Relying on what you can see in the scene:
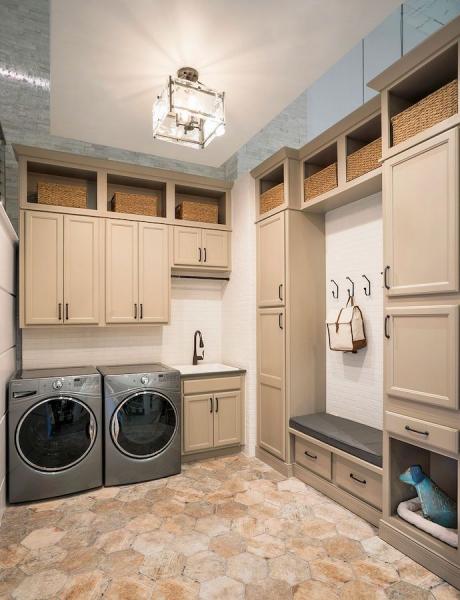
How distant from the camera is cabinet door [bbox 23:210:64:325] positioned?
10.7ft

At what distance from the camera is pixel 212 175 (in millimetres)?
4555

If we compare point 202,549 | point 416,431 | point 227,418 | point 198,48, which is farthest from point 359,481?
point 198,48

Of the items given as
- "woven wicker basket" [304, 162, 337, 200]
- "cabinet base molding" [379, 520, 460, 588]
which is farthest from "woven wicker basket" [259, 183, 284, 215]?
"cabinet base molding" [379, 520, 460, 588]

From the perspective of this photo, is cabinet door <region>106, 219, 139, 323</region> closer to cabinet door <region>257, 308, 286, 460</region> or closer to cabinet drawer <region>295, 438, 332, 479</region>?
cabinet door <region>257, 308, 286, 460</region>

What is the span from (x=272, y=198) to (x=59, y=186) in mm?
1894

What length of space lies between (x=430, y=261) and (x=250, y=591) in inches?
75.1

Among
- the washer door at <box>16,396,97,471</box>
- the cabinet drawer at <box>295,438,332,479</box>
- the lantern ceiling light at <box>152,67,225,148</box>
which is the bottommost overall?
the cabinet drawer at <box>295,438,332,479</box>

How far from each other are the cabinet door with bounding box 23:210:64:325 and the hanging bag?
2315 millimetres

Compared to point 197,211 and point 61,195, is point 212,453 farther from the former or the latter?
point 61,195

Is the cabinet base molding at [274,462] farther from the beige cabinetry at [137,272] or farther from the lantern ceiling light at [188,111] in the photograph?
the lantern ceiling light at [188,111]

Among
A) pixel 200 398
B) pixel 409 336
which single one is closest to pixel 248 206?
pixel 200 398

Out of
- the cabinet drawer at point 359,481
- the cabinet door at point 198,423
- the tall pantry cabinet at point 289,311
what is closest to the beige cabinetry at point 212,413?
the cabinet door at point 198,423

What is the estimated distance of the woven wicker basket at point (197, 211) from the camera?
13.0ft

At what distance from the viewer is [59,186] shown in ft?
11.3
